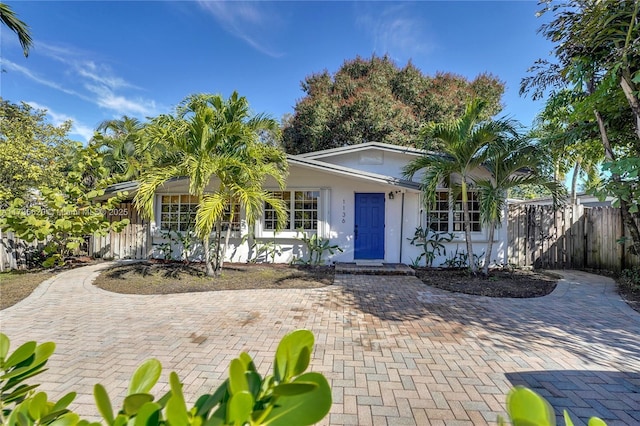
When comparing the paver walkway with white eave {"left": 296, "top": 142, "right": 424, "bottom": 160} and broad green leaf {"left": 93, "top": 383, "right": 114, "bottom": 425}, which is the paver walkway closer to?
broad green leaf {"left": 93, "top": 383, "right": 114, "bottom": 425}

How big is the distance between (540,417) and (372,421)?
226cm

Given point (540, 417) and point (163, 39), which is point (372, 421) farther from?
point (163, 39)

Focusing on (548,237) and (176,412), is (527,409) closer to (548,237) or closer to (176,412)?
(176,412)

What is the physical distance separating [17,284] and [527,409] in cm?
945

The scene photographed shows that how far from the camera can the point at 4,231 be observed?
8.14 m

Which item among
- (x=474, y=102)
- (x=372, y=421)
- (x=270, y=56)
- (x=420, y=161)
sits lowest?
(x=372, y=421)

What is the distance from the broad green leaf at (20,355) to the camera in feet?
2.90

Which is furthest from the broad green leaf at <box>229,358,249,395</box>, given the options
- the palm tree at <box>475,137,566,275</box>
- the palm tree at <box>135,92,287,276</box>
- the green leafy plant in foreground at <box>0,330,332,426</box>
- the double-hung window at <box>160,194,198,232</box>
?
the double-hung window at <box>160,194,198,232</box>

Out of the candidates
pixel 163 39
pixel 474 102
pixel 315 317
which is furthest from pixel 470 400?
pixel 163 39

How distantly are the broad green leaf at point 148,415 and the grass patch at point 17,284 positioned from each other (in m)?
7.01

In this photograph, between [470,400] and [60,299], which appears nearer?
[470,400]

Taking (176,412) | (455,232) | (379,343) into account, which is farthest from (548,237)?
(176,412)

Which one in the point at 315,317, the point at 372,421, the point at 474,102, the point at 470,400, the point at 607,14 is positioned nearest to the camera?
the point at 372,421

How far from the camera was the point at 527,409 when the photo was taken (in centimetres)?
61
